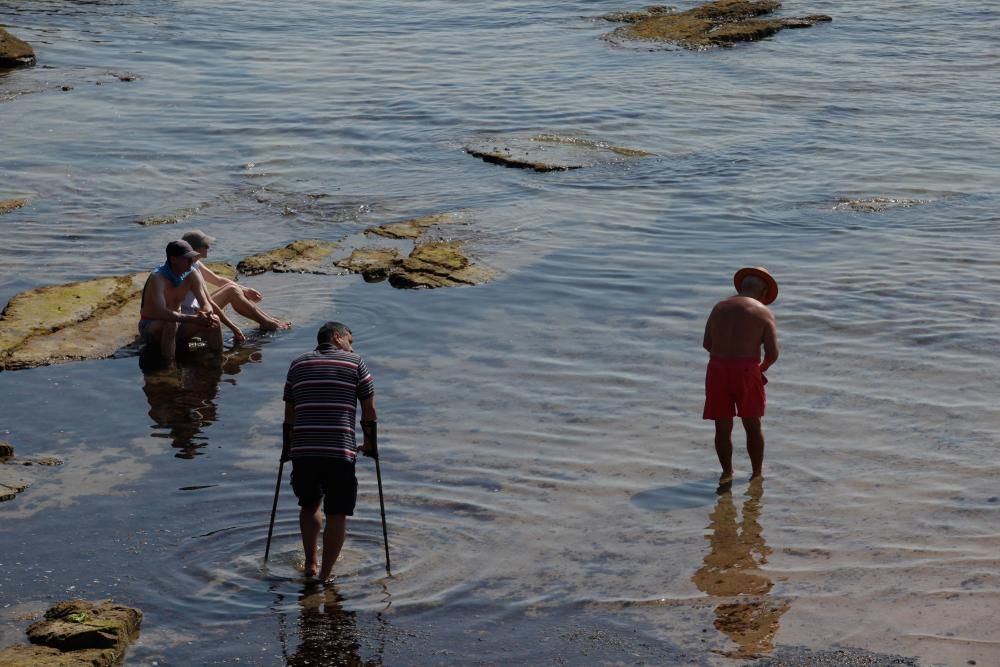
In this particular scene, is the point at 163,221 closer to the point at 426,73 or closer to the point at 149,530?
the point at 149,530

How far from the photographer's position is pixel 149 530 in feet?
27.6

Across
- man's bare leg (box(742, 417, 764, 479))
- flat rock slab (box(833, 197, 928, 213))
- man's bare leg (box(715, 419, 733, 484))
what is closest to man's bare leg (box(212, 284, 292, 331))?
man's bare leg (box(715, 419, 733, 484))

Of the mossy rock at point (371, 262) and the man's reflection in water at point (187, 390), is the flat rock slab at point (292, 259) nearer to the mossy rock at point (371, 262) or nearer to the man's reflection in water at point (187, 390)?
the mossy rock at point (371, 262)

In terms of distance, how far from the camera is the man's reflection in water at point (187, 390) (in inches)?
401

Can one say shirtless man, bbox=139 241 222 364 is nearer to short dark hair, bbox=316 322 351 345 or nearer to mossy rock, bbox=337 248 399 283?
mossy rock, bbox=337 248 399 283

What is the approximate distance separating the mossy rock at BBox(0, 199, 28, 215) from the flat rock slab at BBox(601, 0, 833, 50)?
57.3 ft

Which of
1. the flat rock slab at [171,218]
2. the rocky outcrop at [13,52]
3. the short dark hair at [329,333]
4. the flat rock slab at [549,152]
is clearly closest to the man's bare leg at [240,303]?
the flat rock slab at [171,218]

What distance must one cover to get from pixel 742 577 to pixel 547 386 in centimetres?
363

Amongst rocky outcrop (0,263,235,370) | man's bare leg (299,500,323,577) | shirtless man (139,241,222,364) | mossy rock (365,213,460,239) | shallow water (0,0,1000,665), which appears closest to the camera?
shallow water (0,0,1000,665)

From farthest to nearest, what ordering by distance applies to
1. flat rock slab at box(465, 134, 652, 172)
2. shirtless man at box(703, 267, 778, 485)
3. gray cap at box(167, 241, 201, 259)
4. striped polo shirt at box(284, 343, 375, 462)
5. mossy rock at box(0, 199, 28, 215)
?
flat rock slab at box(465, 134, 652, 172) < mossy rock at box(0, 199, 28, 215) < gray cap at box(167, 241, 201, 259) < shirtless man at box(703, 267, 778, 485) < striped polo shirt at box(284, 343, 375, 462)

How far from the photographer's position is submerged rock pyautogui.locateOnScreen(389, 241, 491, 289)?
14.0 m

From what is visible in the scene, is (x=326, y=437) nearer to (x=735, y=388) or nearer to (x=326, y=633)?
(x=326, y=633)

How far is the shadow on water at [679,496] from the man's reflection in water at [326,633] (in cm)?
241

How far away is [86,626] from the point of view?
22.2ft
